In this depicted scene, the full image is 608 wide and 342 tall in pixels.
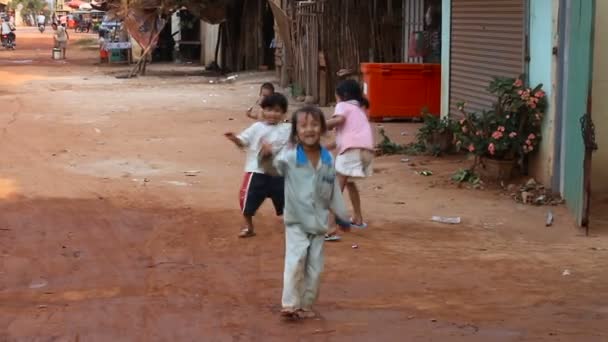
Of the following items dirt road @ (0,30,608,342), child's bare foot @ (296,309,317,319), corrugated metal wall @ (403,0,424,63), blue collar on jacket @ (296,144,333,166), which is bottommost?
dirt road @ (0,30,608,342)

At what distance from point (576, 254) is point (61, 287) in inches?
149

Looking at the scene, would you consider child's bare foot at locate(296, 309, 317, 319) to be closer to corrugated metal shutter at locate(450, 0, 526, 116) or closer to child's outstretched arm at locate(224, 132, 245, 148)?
child's outstretched arm at locate(224, 132, 245, 148)

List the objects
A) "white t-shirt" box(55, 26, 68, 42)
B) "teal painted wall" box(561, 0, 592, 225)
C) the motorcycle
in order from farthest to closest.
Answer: the motorcycle
"white t-shirt" box(55, 26, 68, 42)
"teal painted wall" box(561, 0, 592, 225)

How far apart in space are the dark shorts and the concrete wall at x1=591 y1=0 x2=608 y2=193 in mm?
3540

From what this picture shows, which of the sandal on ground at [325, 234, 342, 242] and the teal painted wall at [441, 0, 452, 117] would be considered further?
the teal painted wall at [441, 0, 452, 117]

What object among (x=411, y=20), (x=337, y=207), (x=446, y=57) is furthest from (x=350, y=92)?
(x=411, y=20)

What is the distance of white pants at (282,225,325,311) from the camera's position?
5.92 m

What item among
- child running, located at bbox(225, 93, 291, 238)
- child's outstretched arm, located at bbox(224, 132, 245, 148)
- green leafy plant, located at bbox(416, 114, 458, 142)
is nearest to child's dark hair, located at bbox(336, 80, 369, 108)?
child running, located at bbox(225, 93, 291, 238)

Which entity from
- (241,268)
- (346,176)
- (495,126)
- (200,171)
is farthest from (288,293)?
(200,171)

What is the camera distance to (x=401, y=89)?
16375mm

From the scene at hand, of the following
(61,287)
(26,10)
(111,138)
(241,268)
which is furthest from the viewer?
(26,10)

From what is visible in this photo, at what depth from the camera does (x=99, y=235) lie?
28.2 feet

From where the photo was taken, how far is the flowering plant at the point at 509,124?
34.0 feet

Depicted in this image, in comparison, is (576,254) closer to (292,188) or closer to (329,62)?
(292,188)
